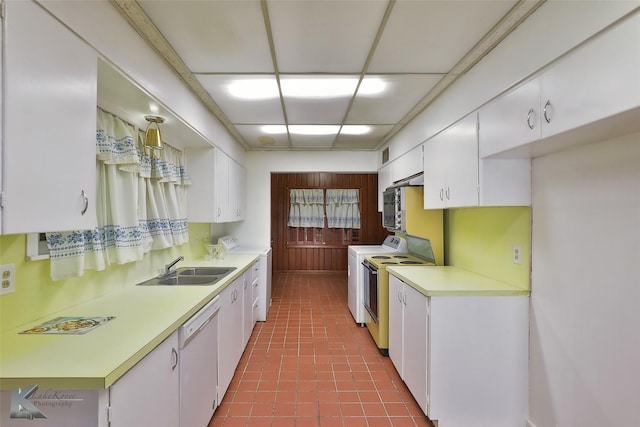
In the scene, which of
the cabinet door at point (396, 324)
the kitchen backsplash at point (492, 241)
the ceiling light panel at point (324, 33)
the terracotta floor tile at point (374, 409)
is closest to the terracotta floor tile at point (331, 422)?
the terracotta floor tile at point (374, 409)

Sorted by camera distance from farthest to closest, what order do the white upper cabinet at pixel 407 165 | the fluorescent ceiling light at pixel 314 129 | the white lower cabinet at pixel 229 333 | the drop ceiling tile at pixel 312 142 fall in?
the drop ceiling tile at pixel 312 142 < the fluorescent ceiling light at pixel 314 129 < the white upper cabinet at pixel 407 165 < the white lower cabinet at pixel 229 333

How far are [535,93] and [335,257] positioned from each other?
18.5 ft

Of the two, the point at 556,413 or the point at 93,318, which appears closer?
the point at 93,318

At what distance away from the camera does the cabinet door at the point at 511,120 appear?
1.50m

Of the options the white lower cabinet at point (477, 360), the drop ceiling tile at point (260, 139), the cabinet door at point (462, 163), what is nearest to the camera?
the white lower cabinet at point (477, 360)

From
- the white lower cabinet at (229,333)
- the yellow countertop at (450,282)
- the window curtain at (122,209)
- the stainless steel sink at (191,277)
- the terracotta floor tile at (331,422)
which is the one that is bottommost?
the terracotta floor tile at (331,422)

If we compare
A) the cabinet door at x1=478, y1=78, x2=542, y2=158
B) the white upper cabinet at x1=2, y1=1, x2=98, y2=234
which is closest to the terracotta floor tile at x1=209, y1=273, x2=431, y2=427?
the white upper cabinet at x1=2, y1=1, x2=98, y2=234

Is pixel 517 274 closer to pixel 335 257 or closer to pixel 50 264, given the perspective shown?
pixel 50 264

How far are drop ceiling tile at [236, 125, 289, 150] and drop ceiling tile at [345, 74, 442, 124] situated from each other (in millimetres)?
1081

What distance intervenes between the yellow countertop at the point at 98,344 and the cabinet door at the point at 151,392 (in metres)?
0.05

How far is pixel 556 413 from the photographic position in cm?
172

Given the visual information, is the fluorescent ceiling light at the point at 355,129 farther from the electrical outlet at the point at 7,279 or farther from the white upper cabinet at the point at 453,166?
the electrical outlet at the point at 7,279

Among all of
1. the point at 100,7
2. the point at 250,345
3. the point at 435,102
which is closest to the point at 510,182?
the point at 435,102

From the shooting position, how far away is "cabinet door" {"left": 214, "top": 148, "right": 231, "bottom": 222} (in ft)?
10.6
